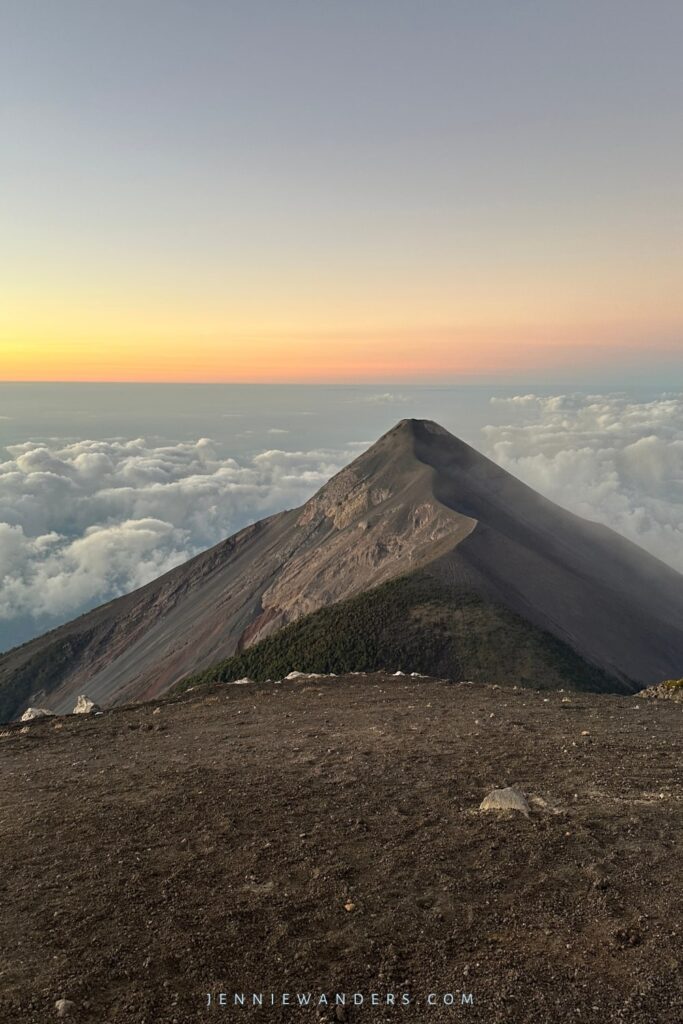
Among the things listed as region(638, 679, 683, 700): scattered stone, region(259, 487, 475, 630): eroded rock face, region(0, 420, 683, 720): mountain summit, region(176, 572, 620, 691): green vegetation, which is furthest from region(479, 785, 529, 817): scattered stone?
region(259, 487, 475, 630): eroded rock face

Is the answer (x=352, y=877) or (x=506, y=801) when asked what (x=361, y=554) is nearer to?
(x=506, y=801)

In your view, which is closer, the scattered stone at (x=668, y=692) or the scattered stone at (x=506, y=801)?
the scattered stone at (x=506, y=801)

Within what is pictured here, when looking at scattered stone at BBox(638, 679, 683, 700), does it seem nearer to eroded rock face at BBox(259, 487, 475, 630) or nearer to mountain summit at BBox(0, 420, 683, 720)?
mountain summit at BBox(0, 420, 683, 720)

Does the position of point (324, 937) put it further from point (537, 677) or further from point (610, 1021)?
point (537, 677)

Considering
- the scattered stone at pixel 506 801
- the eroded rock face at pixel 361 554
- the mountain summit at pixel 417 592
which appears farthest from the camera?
the eroded rock face at pixel 361 554

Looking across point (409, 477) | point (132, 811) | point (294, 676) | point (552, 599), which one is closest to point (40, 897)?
point (132, 811)

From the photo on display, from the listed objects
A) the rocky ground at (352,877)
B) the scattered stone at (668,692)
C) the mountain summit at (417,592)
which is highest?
the rocky ground at (352,877)

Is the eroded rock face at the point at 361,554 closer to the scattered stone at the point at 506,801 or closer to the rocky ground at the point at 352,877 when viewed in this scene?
the rocky ground at the point at 352,877

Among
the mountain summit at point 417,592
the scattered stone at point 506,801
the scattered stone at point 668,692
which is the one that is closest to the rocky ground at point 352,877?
the scattered stone at point 506,801
